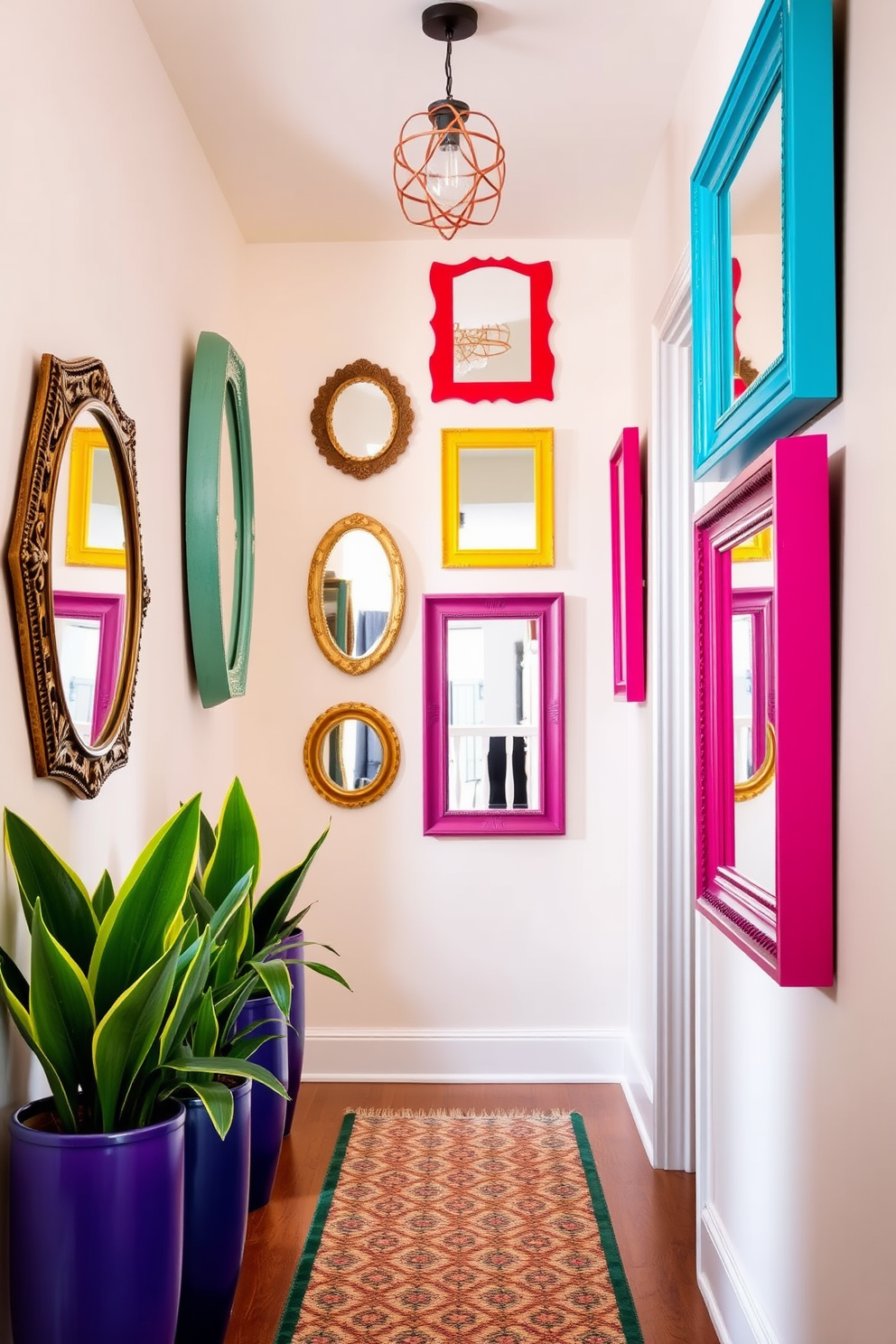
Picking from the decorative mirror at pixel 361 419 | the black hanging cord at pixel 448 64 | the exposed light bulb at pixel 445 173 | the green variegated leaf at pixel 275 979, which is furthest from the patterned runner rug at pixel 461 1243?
the black hanging cord at pixel 448 64

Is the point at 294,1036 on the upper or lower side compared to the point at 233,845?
lower

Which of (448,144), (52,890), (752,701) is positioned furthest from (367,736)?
(752,701)

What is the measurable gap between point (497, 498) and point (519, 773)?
87 centimetres

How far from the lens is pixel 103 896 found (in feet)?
6.37

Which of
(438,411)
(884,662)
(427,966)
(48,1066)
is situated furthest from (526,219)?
(48,1066)

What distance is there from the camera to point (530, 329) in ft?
11.7

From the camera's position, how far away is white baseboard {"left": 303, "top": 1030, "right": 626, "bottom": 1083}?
3.48 meters

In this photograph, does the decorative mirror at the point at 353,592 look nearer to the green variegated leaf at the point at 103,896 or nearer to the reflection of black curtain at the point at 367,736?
the reflection of black curtain at the point at 367,736

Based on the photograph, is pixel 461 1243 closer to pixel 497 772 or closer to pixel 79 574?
pixel 497 772

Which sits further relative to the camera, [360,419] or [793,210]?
[360,419]

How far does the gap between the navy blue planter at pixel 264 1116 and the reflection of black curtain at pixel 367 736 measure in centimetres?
101

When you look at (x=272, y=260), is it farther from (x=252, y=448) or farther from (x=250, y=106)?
(x=250, y=106)

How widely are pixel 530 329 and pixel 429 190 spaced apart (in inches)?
45.0

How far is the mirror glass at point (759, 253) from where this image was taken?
1.57 metres
